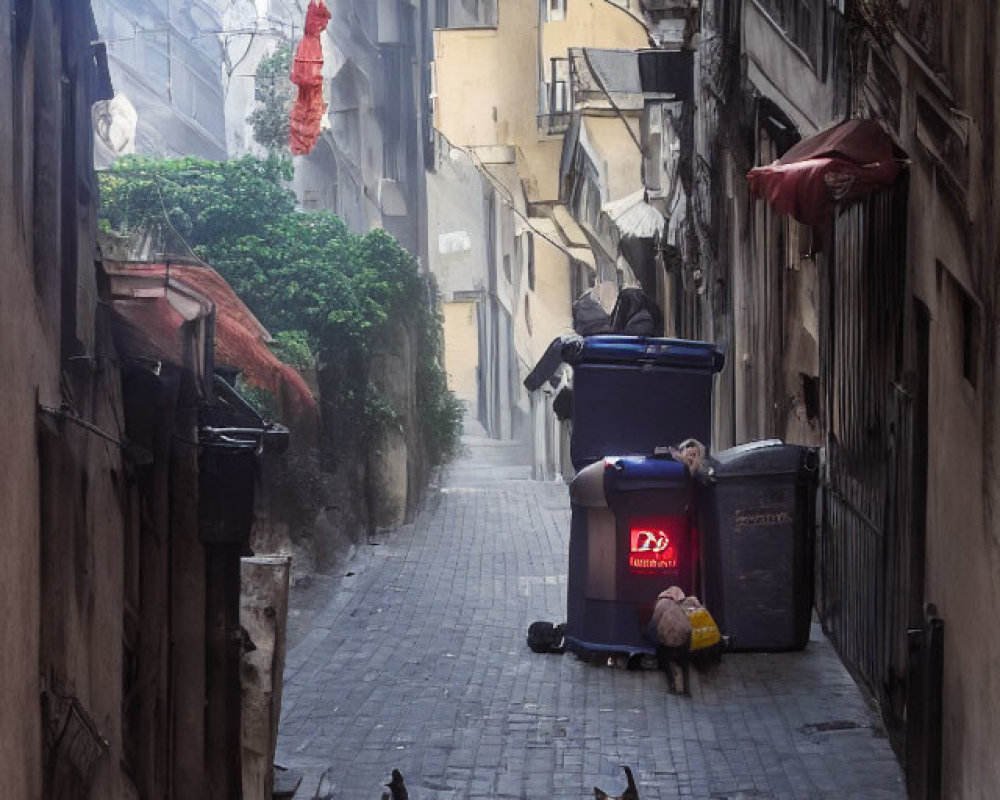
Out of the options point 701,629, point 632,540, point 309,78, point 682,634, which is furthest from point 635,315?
point 309,78

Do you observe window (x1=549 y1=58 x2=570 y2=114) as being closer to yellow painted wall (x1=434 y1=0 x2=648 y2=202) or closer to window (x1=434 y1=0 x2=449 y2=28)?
yellow painted wall (x1=434 y1=0 x2=648 y2=202)

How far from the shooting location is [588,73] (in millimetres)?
30562

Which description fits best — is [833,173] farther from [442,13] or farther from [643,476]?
[442,13]

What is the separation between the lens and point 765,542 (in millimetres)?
13789

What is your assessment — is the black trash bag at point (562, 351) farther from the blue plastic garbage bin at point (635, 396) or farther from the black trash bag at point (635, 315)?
the black trash bag at point (635, 315)

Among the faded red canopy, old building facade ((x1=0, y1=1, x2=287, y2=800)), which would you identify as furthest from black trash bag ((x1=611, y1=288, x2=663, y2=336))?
the faded red canopy

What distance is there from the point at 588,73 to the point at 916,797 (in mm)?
22505

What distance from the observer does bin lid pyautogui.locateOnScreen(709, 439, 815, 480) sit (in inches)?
→ 540

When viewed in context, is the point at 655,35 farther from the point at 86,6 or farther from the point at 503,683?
the point at 86,6

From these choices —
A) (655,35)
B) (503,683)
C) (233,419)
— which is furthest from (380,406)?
(233,419)

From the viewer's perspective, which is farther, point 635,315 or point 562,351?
point 635,315

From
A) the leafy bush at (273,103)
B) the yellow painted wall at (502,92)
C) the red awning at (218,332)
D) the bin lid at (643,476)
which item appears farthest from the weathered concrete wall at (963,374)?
the leafy bush at (273,103)

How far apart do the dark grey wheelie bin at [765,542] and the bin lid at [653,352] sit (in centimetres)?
336

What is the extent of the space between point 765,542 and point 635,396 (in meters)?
4.15
